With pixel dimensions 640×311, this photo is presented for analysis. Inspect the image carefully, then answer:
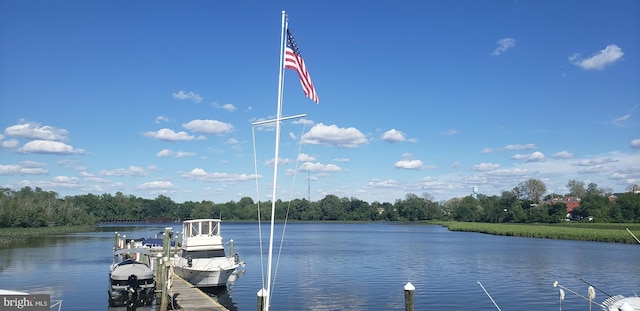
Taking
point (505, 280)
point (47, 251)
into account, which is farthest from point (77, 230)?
point (505, 280)

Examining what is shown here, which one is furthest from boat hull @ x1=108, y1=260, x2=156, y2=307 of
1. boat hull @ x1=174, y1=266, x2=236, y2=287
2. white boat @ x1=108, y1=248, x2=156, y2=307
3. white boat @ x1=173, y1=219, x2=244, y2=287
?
white boat @ x1=173, y1=219, x2=244, y2=287

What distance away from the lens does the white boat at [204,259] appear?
35000 millimetres

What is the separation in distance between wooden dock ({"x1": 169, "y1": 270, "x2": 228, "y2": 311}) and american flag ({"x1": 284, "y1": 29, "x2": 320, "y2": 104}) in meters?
12.7

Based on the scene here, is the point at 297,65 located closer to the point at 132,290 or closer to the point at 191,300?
the point at 191,300

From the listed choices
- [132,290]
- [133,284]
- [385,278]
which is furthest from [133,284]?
[385,278]

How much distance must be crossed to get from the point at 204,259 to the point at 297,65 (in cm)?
2269

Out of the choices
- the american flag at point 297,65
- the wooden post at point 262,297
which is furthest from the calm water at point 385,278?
the american flag at point 297,65

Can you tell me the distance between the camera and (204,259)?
35.9 m

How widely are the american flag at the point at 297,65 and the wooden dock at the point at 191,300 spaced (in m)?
12.7

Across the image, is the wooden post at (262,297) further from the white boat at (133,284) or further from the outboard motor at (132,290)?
the outboard motor at (132,290)

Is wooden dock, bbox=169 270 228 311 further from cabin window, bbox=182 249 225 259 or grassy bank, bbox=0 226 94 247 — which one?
grassy bank, bbox=0 226 94 247

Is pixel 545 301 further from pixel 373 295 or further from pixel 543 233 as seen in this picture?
pixel 543 233

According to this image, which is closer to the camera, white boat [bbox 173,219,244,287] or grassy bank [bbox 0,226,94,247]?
white boat [bbox 173,219,244,287]

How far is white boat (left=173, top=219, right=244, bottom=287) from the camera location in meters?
35.0
